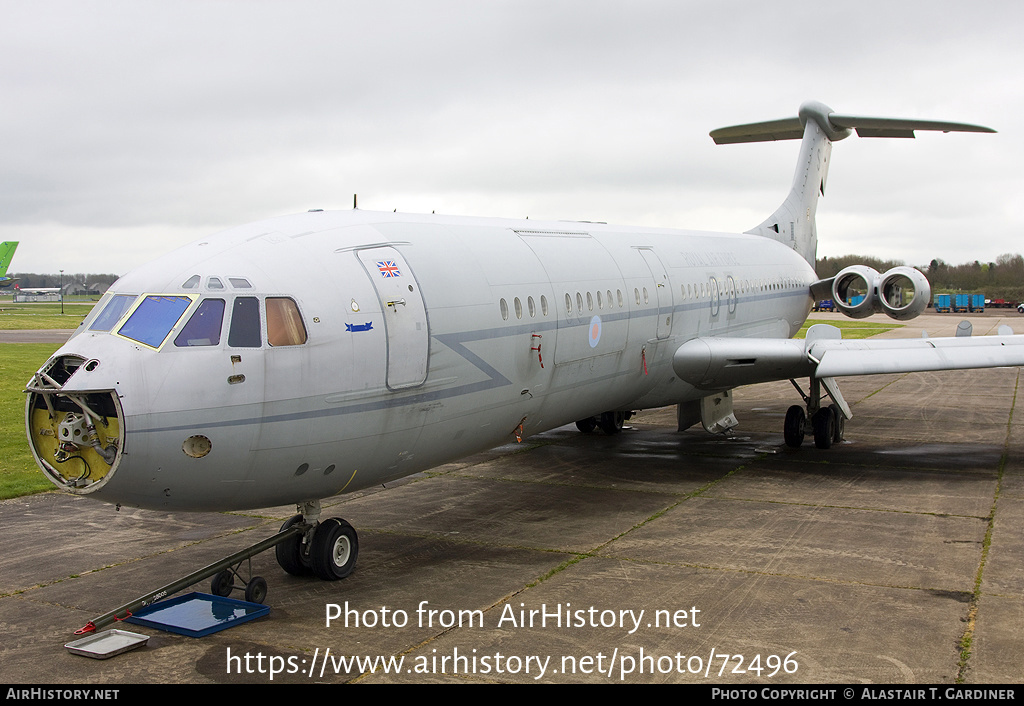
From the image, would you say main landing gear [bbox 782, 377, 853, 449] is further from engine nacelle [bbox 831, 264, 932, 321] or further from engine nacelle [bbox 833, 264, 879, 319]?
engine nacelle [bbox 833, 264, 879, 319]

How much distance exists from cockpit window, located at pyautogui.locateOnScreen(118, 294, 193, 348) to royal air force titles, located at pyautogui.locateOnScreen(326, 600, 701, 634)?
3045 mm

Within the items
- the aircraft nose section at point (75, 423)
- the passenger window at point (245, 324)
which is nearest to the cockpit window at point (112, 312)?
the aircraft nose section at point (75, 423)

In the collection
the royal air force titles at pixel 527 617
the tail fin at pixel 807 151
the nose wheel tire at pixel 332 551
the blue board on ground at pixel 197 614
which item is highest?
the tail fin at pixel 807 151

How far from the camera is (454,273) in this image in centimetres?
1007

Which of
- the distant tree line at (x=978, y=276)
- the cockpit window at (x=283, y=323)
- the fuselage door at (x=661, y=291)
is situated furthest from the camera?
the distant tree line at (x=978, y=276)

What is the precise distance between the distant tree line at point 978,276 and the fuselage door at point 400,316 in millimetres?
94608

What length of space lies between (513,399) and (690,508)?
3.71 m

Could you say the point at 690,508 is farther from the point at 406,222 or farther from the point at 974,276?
the point at 974,276

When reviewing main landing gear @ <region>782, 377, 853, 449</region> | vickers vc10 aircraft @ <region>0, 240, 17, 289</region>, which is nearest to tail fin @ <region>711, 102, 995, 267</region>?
main landing gear @ <region>782, 377, 853, 449</region>

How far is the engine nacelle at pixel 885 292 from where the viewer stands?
20391mm

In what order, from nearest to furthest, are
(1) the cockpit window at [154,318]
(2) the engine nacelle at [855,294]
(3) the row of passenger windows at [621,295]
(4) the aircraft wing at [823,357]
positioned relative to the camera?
(1) the cockpit window at [154,318] → (3) the row of passenger windows at [621,295] → (4) the aircraft wing at [823,357] → (2) the engine nacelle at [855,294]

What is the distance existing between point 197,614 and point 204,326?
283 cm

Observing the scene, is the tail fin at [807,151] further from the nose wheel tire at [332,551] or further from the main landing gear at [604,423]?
the nose wheel tire at [332,551]

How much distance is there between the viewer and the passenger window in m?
7.96
